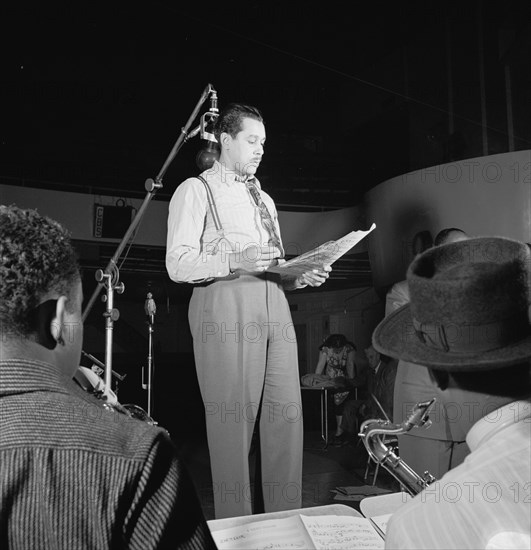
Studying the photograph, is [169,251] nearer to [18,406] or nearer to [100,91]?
[18,406]

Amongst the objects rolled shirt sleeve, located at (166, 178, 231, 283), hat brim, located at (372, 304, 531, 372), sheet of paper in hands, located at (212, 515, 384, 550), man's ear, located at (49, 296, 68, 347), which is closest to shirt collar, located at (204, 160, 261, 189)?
rolled shirt sleeve, located at (166, 178, 231, 283)

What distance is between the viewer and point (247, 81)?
12.5 feet

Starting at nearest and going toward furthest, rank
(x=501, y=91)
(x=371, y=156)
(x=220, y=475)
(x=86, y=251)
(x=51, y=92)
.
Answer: (x=220, y=475), (x=51, y=92), (x=501, y=91), (x=371, y=156), (x=86, y=251)

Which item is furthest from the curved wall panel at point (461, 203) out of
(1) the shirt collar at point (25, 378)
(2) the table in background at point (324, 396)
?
(1) the shirt collar at point (25, 378)

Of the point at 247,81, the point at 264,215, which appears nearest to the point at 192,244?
the point at 264,215

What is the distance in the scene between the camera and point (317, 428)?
720 cm

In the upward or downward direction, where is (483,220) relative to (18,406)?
upward

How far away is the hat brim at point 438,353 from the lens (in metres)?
0.95

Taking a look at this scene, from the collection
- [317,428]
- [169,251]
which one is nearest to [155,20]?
[169,251]

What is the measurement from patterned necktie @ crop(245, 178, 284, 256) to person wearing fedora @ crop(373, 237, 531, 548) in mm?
1337

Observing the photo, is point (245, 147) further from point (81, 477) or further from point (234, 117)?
point (81, 477)

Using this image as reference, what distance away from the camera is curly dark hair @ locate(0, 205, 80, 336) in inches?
33.4

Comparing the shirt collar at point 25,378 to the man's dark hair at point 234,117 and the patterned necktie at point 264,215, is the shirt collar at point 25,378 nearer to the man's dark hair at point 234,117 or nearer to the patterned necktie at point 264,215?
the patterned necktie at point 264,215

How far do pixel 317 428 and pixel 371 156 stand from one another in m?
3.40
